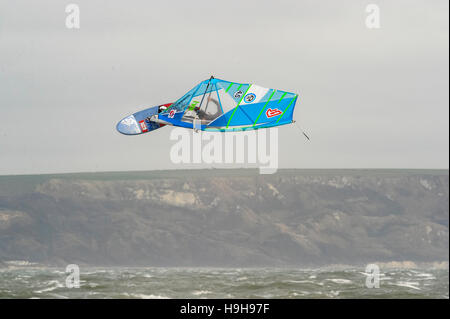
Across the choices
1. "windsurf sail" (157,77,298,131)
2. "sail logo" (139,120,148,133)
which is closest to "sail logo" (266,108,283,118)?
"windsurf sail" (157,77,298,131)

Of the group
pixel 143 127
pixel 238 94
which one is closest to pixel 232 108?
pixel 238 94

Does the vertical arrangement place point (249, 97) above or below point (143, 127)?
above

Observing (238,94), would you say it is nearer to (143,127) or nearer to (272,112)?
(272,112)

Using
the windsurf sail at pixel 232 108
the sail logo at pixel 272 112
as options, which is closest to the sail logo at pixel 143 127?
the windsurf sail at pixel 232 108

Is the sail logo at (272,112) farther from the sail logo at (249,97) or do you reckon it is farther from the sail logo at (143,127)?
the sail logo at (143,127)

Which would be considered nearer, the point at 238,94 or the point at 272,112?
the point at 272,112
